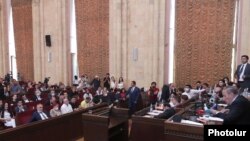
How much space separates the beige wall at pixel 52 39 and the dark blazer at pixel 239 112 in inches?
537

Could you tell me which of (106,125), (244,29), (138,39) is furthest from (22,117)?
(244,29)

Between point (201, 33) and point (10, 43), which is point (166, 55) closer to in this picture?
point (201, 33)

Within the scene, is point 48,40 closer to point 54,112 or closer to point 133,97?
point 133,97

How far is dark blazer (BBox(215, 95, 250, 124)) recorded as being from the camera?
171 inches

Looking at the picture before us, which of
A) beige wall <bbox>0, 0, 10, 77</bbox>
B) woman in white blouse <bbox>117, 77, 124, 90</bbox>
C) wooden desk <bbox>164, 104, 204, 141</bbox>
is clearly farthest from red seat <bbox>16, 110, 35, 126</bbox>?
beige wall <bbox>0, 0, 10, 77</bbox>

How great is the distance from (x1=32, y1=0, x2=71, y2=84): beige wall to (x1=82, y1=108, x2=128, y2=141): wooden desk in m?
9.99

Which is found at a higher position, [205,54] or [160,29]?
[160,29]

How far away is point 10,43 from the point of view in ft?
65.7

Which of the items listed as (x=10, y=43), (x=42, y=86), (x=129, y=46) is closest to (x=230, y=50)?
(x=129, y=46)

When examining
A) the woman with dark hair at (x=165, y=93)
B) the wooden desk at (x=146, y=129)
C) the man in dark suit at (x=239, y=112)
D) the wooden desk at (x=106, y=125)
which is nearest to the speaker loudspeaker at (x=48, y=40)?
the woman with dark hair at (x=165, y=93)

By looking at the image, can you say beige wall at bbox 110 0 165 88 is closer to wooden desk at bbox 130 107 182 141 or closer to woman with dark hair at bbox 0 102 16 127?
woman with dark hair at bbox 0 102 16 127

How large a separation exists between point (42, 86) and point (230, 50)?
370 inches

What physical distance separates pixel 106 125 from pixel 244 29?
8.43 meters

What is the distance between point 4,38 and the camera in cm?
2003
